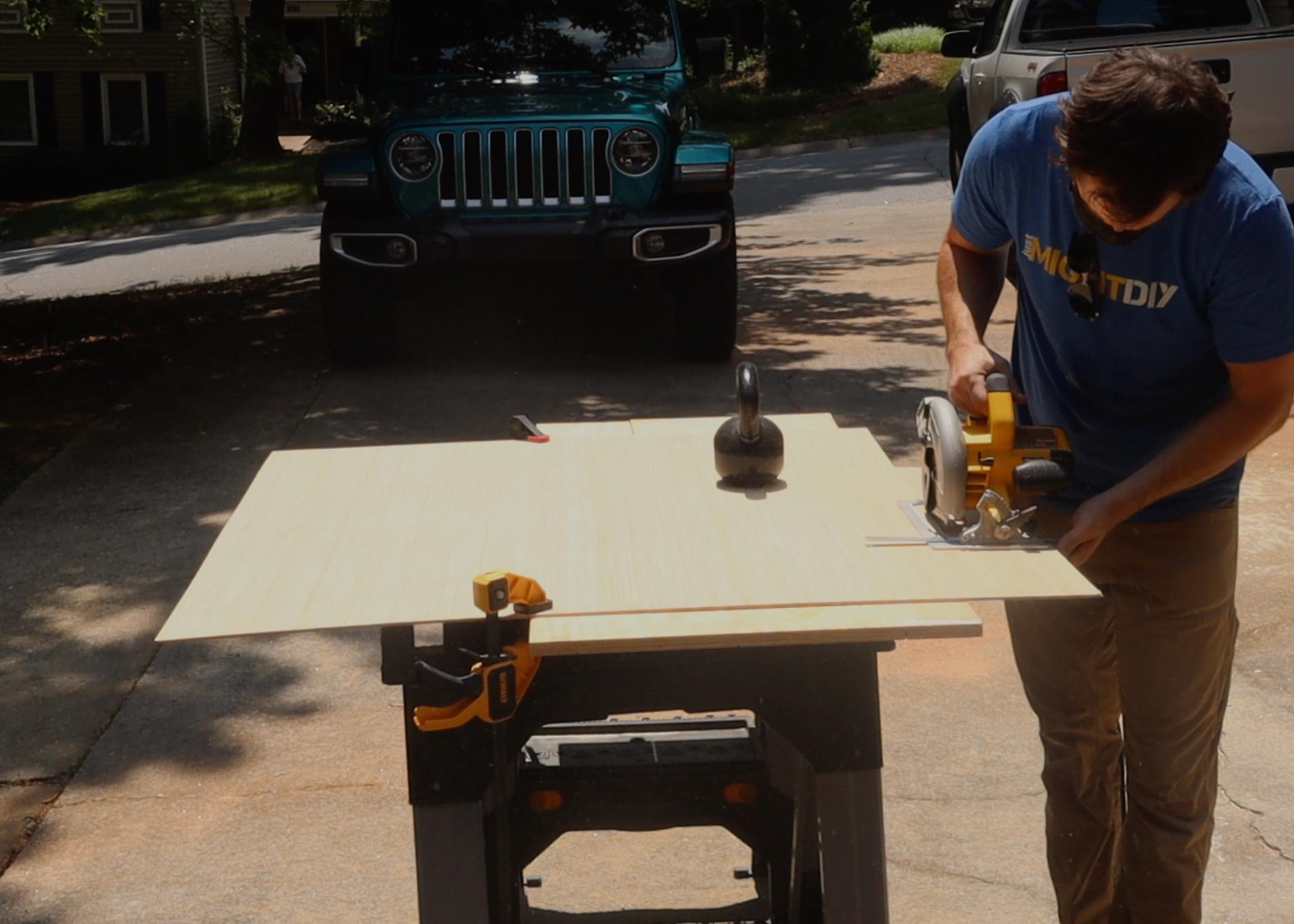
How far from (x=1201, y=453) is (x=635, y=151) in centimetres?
604

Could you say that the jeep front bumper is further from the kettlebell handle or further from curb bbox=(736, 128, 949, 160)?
curb bbox=(736, 128, 949, 160)

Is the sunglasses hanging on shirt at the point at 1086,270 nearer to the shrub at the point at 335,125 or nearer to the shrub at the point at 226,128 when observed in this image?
the shrub at the point at 335,125

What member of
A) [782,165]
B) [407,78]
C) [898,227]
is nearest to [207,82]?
[782,165]

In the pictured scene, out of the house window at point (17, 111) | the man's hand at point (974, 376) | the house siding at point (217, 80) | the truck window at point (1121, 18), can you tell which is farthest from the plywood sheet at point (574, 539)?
the house window at point (17, 111)

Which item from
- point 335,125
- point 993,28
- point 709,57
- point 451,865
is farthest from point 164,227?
point 451,865

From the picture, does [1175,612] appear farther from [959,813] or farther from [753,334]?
[753,334]

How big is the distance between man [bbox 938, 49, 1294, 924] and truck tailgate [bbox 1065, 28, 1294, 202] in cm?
617

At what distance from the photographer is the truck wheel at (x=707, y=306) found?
28.6ft

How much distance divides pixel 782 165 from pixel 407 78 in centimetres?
1218

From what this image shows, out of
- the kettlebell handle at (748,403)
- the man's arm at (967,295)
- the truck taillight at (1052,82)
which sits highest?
the truck taillight at (1052,82)

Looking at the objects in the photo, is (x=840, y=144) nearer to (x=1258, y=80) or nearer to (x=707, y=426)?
(x=1258, y=80)

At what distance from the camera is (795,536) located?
2641 mm

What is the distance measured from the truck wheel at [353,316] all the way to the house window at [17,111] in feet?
86.7

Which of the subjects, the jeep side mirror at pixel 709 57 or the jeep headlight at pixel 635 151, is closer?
the jeep headlight at pixel 635 151
